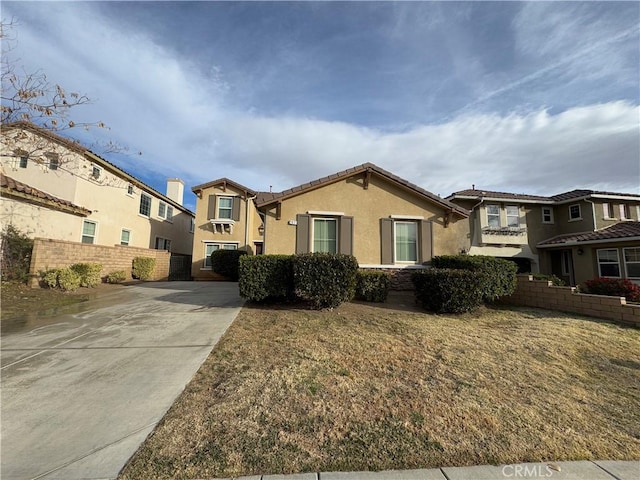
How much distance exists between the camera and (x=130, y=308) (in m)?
7.91

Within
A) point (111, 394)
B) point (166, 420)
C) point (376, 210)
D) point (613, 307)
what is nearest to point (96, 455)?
point (166, 420)

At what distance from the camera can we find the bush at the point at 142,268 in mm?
15602

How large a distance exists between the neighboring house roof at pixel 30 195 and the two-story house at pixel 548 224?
20.7m

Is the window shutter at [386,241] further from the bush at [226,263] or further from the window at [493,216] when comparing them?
the window at [493,216]

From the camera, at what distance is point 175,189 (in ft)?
81.1

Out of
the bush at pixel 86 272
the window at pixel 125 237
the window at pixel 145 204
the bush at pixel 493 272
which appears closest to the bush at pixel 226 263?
the window at pixel 125 237

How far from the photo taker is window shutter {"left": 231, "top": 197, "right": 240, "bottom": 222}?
19456mm

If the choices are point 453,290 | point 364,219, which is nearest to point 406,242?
point 364,219

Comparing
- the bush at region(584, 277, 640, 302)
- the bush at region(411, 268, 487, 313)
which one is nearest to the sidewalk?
the bush at region(411, 268, 487, 313)

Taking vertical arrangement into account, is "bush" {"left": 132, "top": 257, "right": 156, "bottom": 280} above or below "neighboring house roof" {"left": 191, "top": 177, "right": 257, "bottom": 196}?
below

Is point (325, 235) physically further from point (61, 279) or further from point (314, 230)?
point (61, 279)

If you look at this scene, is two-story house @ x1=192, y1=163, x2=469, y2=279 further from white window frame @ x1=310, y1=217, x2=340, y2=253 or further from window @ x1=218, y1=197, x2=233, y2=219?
window @ x1=218, y1=197, x2=233, y2=219

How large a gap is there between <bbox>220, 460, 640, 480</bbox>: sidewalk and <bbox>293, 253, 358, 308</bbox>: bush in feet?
16.7

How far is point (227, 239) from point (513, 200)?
1900cm
